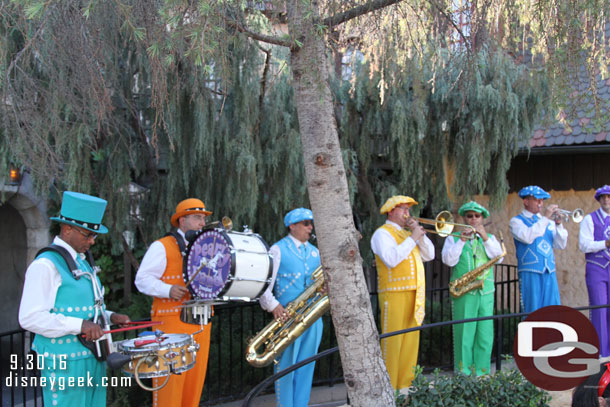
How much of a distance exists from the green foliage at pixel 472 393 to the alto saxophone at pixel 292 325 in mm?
1083

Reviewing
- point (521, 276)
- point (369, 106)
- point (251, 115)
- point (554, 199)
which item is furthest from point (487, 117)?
point (554, 199)

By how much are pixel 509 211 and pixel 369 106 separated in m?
4.53

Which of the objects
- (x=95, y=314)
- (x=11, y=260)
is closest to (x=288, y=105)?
(x=95, y=314)

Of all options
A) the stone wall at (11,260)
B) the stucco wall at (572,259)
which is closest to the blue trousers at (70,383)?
the stone wall at (11,260)

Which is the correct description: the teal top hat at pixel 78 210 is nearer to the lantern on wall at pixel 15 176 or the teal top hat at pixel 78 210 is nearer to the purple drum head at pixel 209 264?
the purple drum head at pixel 209 264

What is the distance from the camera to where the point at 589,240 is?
695 centimetres

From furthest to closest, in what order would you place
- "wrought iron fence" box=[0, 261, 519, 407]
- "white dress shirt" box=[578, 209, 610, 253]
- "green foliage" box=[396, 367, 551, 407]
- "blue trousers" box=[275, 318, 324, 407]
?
1. "white dress shirt" box=[578, 209, 610, 253]
2. "wrought iron fence" box=[0, 261, 519, 407]
3. "blue trousers" box=[275, 318, 324, 407]
4. "green foliage" box=[396, 367, 551, 407]

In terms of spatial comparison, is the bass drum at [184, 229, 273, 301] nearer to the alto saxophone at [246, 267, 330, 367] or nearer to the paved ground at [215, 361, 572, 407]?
the alto saxophone at [246, 267, 330, 367]

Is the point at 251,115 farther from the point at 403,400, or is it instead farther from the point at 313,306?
the point at 403,400

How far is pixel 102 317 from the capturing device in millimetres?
4184

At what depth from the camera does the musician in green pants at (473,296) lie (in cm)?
610

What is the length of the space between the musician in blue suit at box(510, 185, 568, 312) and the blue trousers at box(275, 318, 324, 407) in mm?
2651

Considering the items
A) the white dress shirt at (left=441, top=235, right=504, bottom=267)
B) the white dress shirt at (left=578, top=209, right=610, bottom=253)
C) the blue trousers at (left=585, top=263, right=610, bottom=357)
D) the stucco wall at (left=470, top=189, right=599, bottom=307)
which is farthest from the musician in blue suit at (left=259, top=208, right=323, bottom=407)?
the stucco wall at (left=470, top=189, right=599, bottom=307)

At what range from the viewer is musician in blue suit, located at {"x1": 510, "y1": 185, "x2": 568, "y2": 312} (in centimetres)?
669
